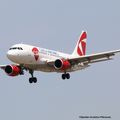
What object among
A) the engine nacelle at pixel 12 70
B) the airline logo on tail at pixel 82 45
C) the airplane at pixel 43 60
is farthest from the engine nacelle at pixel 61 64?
the airline logo on tail at pixel 82 45

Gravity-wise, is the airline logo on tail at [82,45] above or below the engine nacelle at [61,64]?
above

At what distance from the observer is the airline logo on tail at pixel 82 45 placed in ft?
422

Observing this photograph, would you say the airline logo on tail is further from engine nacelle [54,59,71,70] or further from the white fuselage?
engine nacelle [54,59,71,70]

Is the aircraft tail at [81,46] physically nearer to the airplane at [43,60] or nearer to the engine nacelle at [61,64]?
the airplane at [43,60]

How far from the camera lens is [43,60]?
113 meters

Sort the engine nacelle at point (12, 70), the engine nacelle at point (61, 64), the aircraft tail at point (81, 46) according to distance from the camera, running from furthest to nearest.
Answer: the aircraft tail at point (81, 46), the engine nacelle at point (12, 70), the engine nacelle at point (61, 64)

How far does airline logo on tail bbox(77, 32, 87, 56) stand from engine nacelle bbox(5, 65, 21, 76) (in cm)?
1539

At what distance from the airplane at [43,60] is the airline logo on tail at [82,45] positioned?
1138 cm

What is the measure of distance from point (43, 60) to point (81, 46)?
18.6 metres

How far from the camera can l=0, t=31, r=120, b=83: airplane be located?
111 meters

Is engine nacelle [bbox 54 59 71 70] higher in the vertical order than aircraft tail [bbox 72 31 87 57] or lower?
lower

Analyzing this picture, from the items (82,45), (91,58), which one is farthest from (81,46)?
(91,58)

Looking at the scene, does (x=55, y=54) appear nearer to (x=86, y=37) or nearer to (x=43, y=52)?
(x=43, y=52)

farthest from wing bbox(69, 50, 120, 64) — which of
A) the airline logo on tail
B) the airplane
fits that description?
the airline logo on tail
